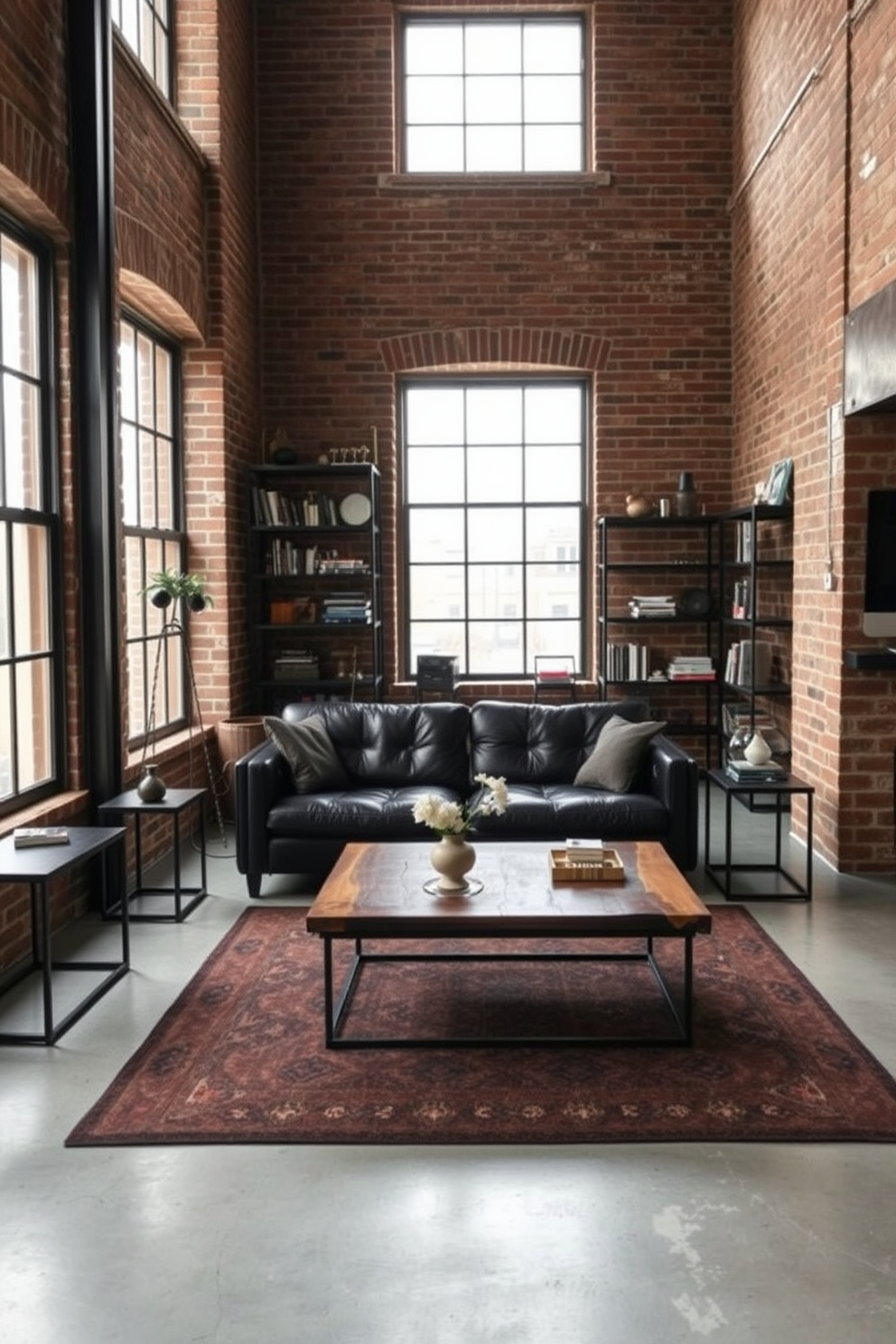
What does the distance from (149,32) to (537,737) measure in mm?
4293

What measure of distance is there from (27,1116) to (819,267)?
203 inches

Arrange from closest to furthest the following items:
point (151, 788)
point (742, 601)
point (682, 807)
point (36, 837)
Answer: point (36, 837) → point (151, 788) → point (682, 807) → point (742, 601)

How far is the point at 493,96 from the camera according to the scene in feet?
25.8

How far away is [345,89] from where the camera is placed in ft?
25.5

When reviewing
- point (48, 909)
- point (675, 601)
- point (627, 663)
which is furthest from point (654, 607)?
point (48, 909)

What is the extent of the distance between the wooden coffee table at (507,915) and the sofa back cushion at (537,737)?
5.40 ft

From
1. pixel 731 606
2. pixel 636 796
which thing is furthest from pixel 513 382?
pixel 636 796

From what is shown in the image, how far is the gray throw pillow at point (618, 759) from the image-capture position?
18.1 feet

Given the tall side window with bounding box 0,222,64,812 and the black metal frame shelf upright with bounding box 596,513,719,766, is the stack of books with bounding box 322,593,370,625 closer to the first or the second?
the black metal frame shelf upright with bounding box 596,513,719,766

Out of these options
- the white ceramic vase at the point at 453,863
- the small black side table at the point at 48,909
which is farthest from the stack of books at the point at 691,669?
the small black side table at the point at 48,909

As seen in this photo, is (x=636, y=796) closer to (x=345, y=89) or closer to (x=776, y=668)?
(x=776, y=668)

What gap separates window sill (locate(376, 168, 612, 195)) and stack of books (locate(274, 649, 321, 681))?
10.6 feet

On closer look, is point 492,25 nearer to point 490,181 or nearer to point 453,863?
point 490,181

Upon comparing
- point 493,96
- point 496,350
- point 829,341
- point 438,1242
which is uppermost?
point 493,96
